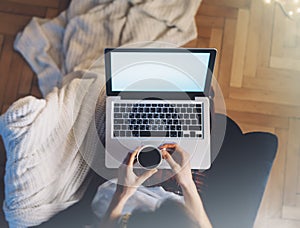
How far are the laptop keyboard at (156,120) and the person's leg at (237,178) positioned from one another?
95 millimetres

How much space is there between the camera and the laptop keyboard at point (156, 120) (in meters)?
0.95

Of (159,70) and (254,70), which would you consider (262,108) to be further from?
(159,70)

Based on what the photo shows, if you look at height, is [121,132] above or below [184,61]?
below

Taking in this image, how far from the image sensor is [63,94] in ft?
3.20

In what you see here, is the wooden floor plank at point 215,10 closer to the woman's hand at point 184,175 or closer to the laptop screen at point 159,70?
the laptop screen at point 159,70

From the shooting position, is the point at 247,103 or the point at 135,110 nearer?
the point at 135,110

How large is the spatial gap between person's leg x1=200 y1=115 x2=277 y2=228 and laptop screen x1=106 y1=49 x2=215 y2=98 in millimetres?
144

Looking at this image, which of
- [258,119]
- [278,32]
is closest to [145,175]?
[258,119]

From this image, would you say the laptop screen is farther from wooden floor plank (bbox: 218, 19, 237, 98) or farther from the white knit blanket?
wooden floor plank (bbox: 218, 19, 237, 98)

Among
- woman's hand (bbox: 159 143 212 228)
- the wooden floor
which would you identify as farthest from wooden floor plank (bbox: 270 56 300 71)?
woman's hand (bbox: 159 143 212 228)

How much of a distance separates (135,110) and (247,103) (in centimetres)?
50

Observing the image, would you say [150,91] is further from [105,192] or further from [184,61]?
[105,192]

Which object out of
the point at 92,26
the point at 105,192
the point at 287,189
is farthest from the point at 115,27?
the point at 287,189

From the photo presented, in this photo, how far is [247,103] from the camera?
1.32 metres
